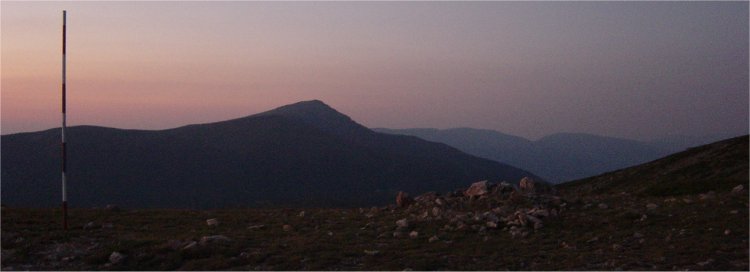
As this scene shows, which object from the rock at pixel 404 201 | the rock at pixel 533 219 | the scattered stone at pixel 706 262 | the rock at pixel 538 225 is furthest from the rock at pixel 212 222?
the scattered stone at pixel 706 262

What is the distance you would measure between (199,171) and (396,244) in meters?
145

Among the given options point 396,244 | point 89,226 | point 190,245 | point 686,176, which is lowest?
point 396,244

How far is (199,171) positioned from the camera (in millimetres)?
154500

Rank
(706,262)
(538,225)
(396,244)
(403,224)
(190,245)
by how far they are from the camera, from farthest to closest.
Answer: (403,224) < (538,225) < (396,244) < (190,245) < (706,262)

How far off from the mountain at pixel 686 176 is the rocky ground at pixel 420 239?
47.7 feet

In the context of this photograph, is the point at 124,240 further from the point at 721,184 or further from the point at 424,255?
the point at 721,184

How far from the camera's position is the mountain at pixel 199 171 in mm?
128375

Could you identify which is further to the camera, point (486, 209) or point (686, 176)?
point (686, 176)

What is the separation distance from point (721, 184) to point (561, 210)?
761 inches

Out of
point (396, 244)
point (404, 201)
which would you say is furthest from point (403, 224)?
point (404, 201)

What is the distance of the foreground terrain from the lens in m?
13.4

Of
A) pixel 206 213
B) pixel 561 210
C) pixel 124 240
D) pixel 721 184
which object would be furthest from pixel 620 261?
pixel 721 184

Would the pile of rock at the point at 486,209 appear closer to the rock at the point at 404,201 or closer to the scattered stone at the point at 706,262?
the rock at the point at 404,201

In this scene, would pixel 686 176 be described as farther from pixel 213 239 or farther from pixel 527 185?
pixel 213 239
